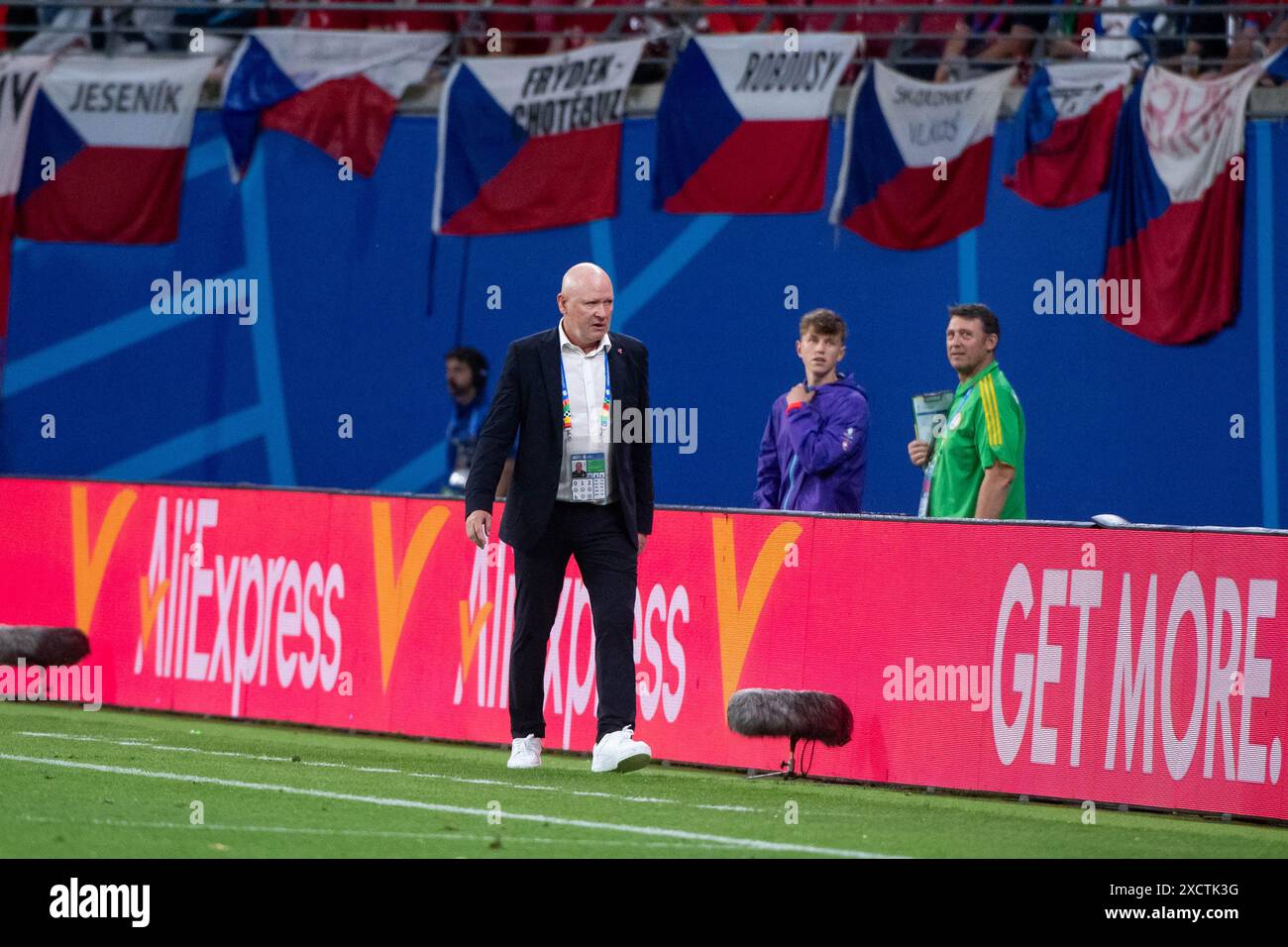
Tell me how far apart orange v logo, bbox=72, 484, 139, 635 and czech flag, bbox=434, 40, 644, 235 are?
574 centimetres

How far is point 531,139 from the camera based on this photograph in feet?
57.8

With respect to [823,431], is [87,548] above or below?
below

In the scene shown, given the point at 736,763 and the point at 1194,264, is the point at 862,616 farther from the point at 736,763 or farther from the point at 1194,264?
the point at 1194,264

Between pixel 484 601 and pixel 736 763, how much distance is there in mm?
1871

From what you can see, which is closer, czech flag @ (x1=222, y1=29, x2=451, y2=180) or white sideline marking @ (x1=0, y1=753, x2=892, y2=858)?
white sideline marking @ (x1=0, y1=753, x2=892, y2=858)

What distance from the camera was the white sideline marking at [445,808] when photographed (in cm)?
688

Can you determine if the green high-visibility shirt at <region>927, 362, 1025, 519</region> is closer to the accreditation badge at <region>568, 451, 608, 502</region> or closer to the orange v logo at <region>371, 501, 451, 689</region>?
the accreditation badge at <region>568, 451, 608, 502</region>

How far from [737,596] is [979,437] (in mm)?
1407

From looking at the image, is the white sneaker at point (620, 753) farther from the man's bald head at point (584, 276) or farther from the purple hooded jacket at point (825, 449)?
the purple hooded jacket at point (825, 449)

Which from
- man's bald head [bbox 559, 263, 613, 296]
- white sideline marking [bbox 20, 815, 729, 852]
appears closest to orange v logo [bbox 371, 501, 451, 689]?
man's bald head [bbox 559, 263, 613, 296]

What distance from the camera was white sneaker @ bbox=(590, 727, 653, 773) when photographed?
9.12 metres

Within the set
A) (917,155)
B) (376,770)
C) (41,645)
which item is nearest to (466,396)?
(917,155)

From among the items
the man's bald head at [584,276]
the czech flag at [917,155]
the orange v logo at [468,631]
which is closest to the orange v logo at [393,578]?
the orange v logo at [468,631]

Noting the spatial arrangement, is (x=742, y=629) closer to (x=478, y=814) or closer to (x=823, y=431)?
(x=823, y=431)
